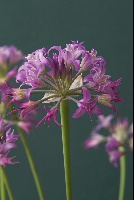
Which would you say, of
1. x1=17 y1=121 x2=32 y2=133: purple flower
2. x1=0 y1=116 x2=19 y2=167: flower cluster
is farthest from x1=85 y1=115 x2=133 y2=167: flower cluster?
x1=0 y1=116 x2=19 y2=167: flower cluster

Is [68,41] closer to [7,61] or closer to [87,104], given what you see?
[7,61]

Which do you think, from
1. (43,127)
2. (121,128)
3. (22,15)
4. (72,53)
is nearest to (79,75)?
(72,53)

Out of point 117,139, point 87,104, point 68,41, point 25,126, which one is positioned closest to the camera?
point 87,104

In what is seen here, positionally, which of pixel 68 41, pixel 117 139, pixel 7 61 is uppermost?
pixel 68 41

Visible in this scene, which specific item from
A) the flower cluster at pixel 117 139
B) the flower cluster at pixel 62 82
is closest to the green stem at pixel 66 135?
the flower cluster at pixel 62 82

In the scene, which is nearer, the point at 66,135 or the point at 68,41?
the point at 66,135

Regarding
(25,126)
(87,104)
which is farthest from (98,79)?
(25,126)

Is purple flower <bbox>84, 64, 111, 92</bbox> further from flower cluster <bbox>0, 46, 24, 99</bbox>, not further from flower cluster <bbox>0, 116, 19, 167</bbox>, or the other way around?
flower cluster <bbox>0, 46, 24, 99</bbox>

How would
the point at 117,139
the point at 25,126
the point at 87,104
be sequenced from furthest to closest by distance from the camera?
1. the point at 117,139
2. the point at 25,126
3. the point at 87,104

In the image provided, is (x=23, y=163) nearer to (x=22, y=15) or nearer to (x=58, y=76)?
(x=22, y=15)
